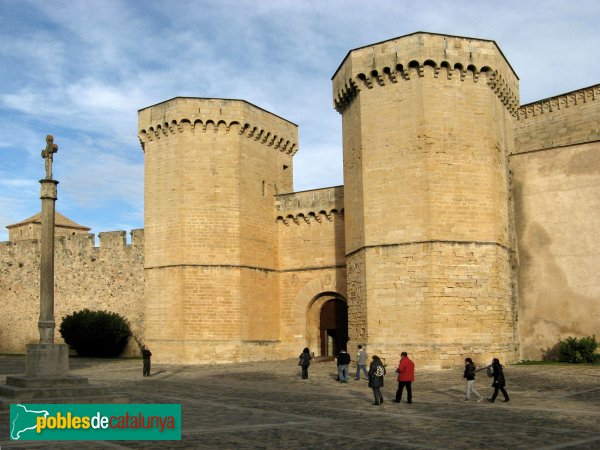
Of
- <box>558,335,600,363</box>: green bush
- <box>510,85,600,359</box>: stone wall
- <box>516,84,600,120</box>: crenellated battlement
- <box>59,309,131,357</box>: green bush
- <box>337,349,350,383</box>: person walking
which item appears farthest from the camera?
<box>59,309,131,357</box>: green bush

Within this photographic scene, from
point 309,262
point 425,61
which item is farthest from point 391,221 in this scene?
point 309,262

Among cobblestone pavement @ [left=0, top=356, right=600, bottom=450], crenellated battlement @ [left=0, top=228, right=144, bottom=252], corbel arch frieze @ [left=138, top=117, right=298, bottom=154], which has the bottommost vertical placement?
cobblestone pavement @ [left=0, top=356, right=600, bottom=450]

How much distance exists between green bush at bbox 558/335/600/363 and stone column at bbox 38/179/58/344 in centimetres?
1443

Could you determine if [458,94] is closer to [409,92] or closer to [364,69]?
[409,92]

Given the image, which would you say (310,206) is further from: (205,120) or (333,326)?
(205,120)

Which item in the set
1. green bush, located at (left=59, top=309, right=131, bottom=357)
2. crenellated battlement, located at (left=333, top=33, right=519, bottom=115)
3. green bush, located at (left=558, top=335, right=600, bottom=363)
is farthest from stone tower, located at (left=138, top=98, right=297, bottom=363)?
green bush, located at (left=558, top=335, right=600, bottom=363)

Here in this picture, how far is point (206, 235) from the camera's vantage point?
24453 mm

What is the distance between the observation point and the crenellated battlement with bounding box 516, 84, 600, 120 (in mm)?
22453

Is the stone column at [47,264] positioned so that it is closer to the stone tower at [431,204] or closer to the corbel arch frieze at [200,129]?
the stone tower at [431,204]

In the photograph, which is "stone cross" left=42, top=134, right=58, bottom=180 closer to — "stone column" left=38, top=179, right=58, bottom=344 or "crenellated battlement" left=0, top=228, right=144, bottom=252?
"stone column" left=38, top=179, right=58, bottom=344

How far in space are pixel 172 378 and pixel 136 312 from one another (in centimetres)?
1237

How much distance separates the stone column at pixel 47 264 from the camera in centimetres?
1305

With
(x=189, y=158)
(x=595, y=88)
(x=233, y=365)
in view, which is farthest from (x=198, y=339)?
(x=595, y=88)

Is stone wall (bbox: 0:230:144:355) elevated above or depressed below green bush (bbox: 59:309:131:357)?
above
